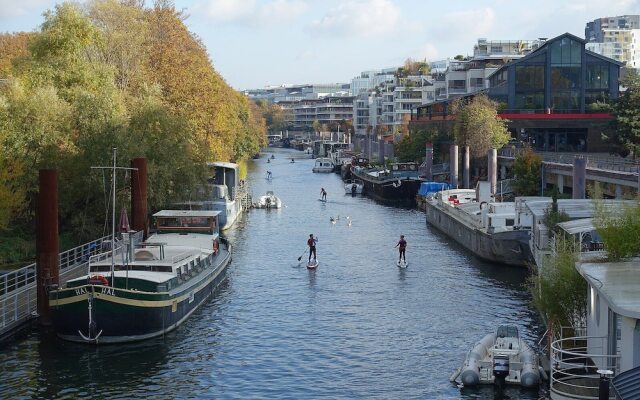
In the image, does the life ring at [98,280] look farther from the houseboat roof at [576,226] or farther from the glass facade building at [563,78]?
the glass facade building at [563,78]

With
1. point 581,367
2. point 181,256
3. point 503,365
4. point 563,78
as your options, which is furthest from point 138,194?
point 563,78

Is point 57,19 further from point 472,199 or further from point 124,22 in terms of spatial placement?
point 472,199

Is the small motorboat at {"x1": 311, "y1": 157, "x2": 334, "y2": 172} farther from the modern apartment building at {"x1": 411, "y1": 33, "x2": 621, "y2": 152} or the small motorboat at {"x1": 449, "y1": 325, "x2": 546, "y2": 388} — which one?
the small motorboat at {"x1": 449, "y1": 325, "x2": 546, "y2": 388}

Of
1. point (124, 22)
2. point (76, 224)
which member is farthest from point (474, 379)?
point (124, 22)

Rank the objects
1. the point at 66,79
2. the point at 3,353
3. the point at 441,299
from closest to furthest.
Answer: the point at 3,353, the point at 441,299, the point at 66,79

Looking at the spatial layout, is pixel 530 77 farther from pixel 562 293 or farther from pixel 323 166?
pixel 562 293

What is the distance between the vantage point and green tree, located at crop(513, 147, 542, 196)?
266 feet

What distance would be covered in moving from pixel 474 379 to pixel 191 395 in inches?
374

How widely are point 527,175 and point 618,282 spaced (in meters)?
57.4

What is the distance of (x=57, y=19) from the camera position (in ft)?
224

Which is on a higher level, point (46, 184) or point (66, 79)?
point (66, 79)

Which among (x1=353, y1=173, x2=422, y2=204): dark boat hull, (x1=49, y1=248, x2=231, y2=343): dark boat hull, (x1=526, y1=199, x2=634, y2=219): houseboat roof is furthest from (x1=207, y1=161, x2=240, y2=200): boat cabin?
(x1=49, y1=248, x2=231, y2=343): dark boat hull

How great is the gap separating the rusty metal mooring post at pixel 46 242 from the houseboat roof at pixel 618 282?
2150 centimetres

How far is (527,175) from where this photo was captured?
81.1m
